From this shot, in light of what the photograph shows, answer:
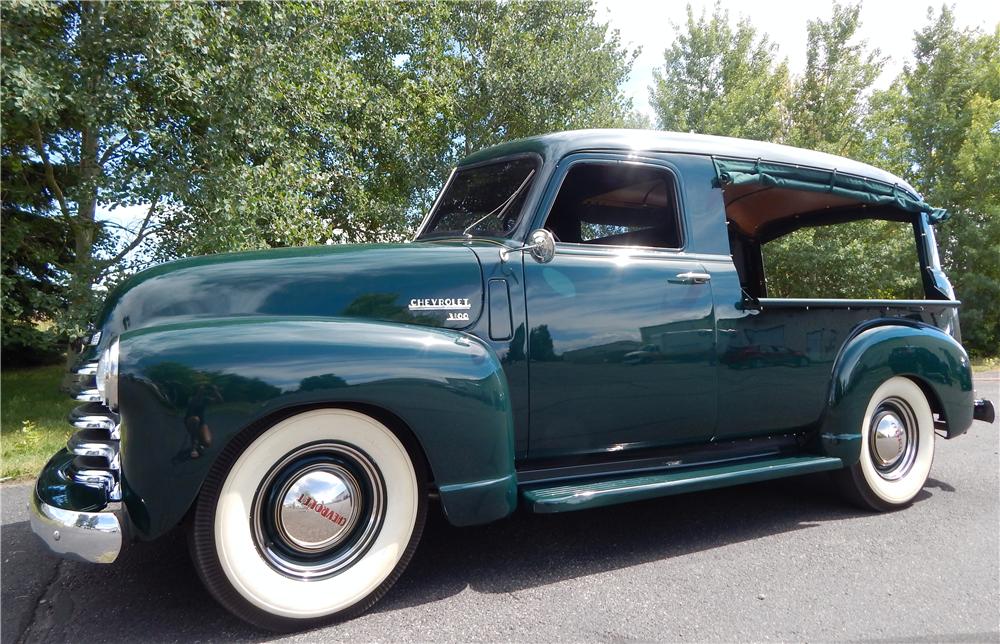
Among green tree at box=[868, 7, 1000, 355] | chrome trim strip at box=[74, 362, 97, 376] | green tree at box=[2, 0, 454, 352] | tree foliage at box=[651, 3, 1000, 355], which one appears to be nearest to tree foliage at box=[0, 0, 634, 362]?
green tree at box=[2, 0, 454, 352]

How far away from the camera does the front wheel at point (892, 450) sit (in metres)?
3.56

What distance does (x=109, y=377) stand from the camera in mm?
2025

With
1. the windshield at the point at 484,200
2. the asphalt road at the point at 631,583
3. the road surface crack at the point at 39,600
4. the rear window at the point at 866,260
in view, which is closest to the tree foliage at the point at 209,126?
the windshield at the point at 484,200

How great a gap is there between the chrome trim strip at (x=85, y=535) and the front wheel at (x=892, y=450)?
142 inches

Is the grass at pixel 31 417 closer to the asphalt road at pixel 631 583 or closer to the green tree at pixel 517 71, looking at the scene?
the asphalt road at pixel 631 583

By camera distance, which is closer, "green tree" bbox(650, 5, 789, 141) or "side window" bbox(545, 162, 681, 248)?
"side window" bbox(545, 162, 681, 248)

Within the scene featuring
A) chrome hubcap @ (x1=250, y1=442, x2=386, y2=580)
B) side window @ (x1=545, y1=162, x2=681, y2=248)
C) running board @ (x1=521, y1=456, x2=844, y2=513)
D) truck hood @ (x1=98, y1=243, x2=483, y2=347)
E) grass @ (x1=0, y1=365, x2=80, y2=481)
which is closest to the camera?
chrome hubcap @ (x1=250, y1=442, x2=386, y2=580)

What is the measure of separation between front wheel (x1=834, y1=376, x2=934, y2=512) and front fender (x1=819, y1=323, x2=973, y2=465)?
0.33 ft

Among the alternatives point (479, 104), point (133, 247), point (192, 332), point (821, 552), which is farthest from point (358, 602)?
point (479, 104)

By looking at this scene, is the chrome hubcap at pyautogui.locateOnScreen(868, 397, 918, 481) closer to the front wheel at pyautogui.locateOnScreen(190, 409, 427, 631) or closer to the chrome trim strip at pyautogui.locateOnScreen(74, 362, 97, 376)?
the front wheel at pyautogui.locateOnScreen(190, 409, 427, 631)

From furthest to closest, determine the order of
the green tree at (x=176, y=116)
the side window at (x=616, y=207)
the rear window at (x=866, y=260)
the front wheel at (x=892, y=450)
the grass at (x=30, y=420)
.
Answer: the rear window at (x=866, y=260)
the green tree at (x=176, y=116)
the grass at (x=30, y=420)
the front wheel at (x=892, y=450)
the side window at (x=616, y=207)

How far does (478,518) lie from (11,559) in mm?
2263

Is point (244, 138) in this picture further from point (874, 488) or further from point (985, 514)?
point (985, 514)

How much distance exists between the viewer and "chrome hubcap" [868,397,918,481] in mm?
3635
